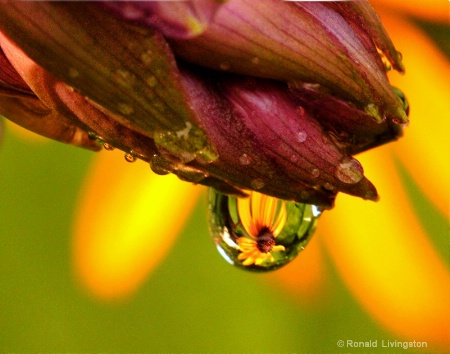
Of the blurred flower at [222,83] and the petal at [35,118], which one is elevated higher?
the blurred flower at [222,83]

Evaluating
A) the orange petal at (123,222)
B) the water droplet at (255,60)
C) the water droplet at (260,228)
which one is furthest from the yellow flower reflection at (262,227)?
the orange petal at (123,222)

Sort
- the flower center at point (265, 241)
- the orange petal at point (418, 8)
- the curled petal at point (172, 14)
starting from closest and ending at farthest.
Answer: the curled petal at point (172, 14) < the flower center at point (265, 241) < the orange petal at point (418, 8)

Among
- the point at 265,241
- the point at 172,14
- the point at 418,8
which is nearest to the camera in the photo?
the point at 172,14

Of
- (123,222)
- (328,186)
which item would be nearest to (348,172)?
(328,186)

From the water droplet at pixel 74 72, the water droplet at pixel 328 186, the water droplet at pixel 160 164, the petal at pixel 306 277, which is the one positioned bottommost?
the petal at pixel 306 277

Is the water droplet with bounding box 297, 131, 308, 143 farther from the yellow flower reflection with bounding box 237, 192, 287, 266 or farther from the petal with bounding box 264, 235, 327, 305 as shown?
the petal with bounding box 264, 235, 327, 305

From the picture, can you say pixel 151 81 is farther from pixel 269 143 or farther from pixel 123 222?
pixel 123 222

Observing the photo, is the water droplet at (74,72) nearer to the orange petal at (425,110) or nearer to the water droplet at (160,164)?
the water droplet at (160,164)

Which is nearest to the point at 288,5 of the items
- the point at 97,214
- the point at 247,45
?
the point at 247,45
